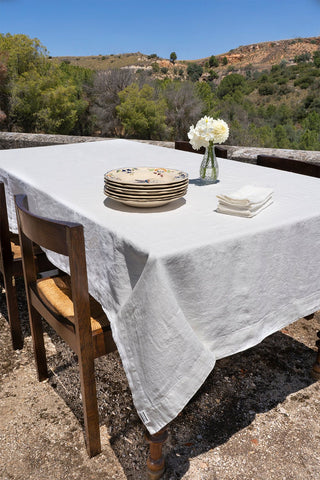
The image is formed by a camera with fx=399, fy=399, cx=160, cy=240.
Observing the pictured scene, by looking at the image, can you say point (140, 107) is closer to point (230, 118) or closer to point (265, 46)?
point (230, 118)

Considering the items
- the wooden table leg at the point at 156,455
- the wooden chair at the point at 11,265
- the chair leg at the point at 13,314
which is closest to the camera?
the wooden table leg at the point at 156,455

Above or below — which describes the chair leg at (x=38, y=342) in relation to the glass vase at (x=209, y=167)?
below

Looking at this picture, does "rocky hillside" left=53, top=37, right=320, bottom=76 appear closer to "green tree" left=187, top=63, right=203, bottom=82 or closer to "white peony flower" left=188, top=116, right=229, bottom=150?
"green tree" left=187, top=63, right=203, bottom=82

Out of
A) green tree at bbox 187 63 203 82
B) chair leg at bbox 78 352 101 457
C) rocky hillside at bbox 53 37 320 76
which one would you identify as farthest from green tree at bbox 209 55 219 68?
chair leg at bbox 78 352 101 457

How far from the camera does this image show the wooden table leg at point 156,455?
1239 mm

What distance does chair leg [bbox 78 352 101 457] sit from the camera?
1.30m

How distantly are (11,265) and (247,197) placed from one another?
1167 mm

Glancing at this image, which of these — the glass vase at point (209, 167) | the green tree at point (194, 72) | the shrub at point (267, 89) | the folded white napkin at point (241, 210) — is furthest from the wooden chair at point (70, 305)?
the green tree at point (194, 72)

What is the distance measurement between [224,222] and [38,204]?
84 cm

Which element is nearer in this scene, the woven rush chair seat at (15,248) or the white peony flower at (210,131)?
the white peony flower at (210,131)

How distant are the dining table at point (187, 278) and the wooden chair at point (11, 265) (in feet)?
1.08

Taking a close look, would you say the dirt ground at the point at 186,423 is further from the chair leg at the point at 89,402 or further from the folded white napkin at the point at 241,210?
the folded white napkin at the point at 241,210

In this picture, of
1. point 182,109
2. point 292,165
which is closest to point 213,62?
point 182,109

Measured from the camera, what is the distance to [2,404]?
1.64 m
